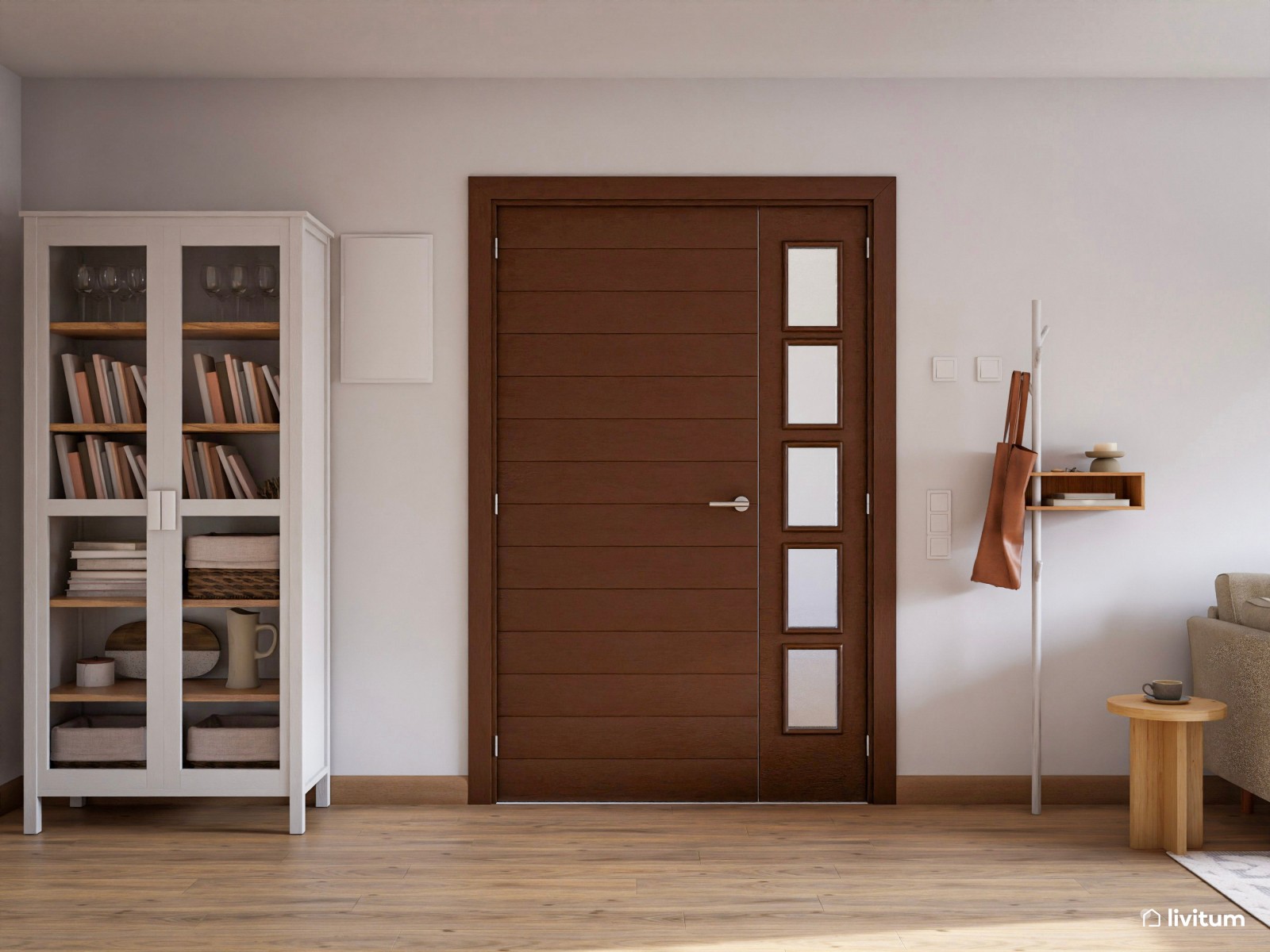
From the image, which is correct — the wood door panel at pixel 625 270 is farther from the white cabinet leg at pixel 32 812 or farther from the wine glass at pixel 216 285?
the white cabinet leg at pixel 32 812

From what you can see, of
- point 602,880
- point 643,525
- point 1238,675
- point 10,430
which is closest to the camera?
point 602,880

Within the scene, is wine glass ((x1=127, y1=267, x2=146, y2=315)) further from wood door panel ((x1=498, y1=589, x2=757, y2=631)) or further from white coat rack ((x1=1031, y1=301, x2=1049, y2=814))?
white coat rack ((x1=1031, y1=301, x2=1049, y2=814))

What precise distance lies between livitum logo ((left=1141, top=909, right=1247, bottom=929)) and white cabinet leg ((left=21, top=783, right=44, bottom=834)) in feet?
11.2

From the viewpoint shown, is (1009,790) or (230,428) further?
(1009,790)

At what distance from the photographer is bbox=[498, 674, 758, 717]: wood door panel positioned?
12.0 feet

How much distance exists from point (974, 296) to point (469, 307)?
1.88 metres

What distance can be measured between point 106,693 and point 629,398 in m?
2.07

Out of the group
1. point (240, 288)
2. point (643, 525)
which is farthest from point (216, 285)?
point (643, 525)

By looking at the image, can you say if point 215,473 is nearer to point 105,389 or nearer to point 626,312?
point 105,389

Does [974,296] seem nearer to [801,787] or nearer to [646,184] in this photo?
[646,184]

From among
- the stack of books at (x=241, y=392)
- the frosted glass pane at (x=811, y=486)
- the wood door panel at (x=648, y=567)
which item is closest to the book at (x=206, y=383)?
the stack of books at (x=241, y=392)

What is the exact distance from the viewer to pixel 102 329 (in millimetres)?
3256

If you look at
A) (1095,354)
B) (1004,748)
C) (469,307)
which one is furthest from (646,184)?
(1004,748)

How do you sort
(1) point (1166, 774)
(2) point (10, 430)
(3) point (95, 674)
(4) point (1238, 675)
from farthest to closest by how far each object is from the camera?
(2) point (10, 430) < (3) point (95, 674) < (4) point (1238, 675) < (1) point (1166, 774)
